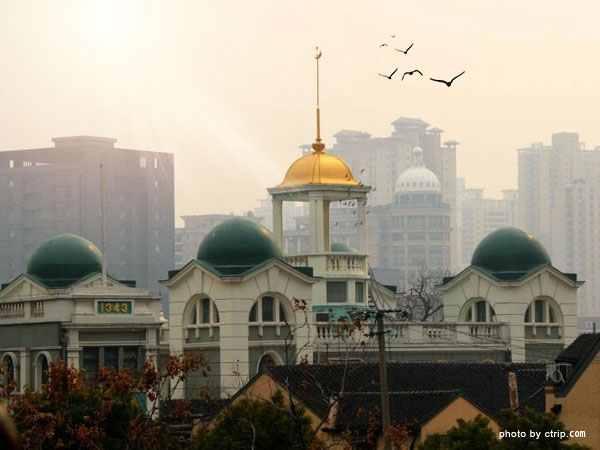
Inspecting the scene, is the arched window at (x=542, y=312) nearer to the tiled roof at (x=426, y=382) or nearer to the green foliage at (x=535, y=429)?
the tiled roof at (x=426, y=382)

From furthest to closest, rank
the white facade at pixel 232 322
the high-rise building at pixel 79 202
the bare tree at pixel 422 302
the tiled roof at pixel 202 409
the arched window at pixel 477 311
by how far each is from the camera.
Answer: the high-rise building at pixel 79 202
the bare tree at pixel 422 302
the arched window at pixel 477 311
the white facade at pixel 232 322
the tiled roof at pixel 202 409

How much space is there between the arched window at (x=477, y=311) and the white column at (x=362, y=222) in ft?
15.3

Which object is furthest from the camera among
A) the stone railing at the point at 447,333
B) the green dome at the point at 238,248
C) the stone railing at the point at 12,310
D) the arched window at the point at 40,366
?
the stone railing at the point at 447,333

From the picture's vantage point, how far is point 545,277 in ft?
238

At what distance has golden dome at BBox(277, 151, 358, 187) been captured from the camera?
7162 cm

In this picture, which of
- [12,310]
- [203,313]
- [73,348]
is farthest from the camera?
[203,313]

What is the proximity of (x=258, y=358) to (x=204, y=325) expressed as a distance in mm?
2243

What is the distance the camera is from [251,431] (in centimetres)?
4856

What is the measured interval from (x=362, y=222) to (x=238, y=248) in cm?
859

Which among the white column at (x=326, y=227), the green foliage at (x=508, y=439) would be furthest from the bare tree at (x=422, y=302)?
the green foliage at (x=508, y=439)

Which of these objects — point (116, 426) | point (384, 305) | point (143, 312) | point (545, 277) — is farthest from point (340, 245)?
point (116, 426)

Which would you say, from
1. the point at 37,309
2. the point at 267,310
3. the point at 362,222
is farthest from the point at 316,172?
the point at 37,309

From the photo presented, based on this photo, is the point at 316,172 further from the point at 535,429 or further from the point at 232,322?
the point at 535,429

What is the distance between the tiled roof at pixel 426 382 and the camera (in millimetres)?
53094
